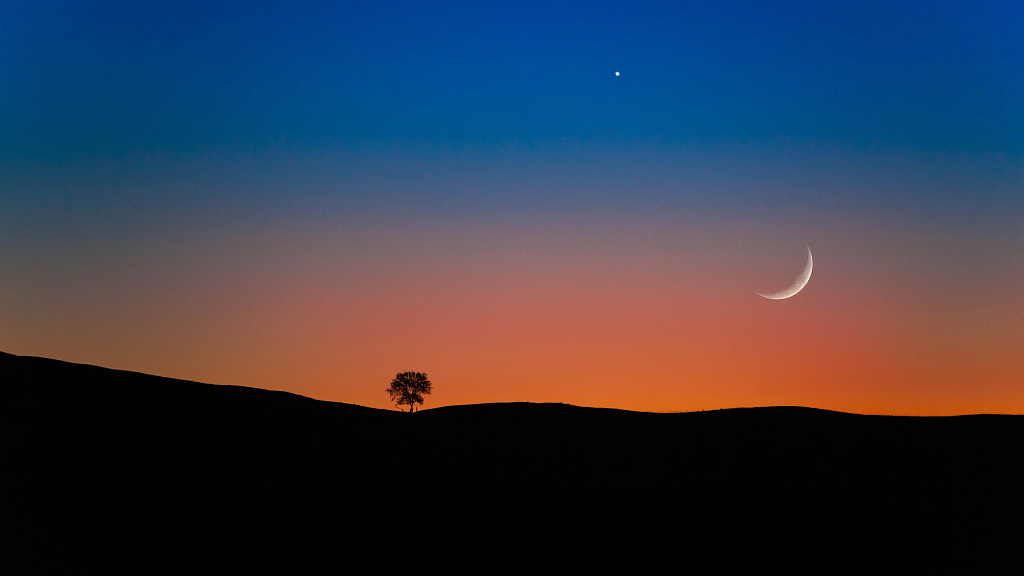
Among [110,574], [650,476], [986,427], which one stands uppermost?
[986,427]

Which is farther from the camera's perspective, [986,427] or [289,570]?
[986,427]

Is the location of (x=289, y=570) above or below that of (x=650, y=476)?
below

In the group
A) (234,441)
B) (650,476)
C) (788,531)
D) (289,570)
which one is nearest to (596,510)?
(650,476)

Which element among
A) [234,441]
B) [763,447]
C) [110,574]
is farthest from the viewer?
[763,447]

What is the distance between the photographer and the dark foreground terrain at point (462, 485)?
20.9 metres

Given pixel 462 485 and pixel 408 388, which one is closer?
pixel 462 485

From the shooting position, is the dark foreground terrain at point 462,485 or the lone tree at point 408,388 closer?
the dark foreground terrain at point 462,485

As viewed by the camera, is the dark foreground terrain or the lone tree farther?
the lone tree

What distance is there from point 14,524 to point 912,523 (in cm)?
2837

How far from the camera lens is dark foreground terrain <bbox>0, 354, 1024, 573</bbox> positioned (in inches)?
822

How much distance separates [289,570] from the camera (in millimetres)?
19453

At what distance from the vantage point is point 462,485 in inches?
1049

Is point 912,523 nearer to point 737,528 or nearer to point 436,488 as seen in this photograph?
point 737,528

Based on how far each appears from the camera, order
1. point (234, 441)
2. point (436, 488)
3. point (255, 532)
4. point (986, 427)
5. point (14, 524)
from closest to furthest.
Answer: point (14, 524) < point (255, 532) < point (436, 488) < point (234, 441) < point (986, 427)
